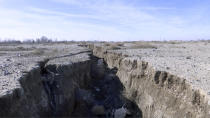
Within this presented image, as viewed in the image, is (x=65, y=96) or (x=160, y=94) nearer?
(x=160, y=94)

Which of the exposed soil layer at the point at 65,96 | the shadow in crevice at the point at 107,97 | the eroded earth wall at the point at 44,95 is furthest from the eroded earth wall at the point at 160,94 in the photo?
the eroded earth wall at the point at 44,95

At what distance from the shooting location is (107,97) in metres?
11.2

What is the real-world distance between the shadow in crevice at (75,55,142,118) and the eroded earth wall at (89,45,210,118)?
1.19 feet

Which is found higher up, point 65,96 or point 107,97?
point 65,96

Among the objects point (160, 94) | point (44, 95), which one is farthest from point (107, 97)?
point (44, 95)

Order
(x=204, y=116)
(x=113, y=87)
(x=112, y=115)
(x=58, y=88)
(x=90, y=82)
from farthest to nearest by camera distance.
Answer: (x=90, y=82) → (x=113, y=87) → (x=112, y=115) → (x=58, y=88) → (x=204, y=116)

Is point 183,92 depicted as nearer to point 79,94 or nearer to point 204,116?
point 204,116

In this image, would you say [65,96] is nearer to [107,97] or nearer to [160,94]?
[107,97]

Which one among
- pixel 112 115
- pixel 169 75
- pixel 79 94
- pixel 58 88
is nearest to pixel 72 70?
pixel 79 94

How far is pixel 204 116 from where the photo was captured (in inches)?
207

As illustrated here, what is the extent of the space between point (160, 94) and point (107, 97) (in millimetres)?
3728

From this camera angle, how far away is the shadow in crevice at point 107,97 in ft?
30.3

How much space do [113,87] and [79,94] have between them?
2.90 meters

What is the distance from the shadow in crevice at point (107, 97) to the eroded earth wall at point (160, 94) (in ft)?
1.19
